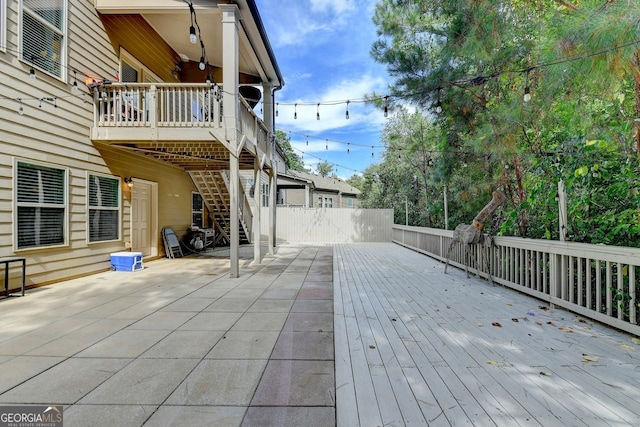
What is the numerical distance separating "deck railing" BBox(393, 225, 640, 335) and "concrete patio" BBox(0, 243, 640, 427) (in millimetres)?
169

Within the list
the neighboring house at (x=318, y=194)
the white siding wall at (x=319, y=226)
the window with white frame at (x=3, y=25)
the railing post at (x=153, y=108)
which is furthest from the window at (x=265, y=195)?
the window with white frame at (x=3, y=25)

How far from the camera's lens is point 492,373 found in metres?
2.15

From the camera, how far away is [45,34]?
4.69 meters

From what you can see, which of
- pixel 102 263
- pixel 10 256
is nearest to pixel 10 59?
pixel 10 256

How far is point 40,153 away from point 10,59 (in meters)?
1.31

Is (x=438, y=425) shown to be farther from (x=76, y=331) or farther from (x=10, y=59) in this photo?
(x=10, y=59)

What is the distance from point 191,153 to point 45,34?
3147 mm

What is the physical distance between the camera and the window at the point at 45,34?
14.5 feet

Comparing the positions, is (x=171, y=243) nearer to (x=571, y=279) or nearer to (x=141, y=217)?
(x=141, y=217)

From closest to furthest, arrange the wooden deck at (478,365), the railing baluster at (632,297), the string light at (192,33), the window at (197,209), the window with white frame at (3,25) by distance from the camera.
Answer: the wooden deck at (478,365) → the railing baluster at (632,297) → the window with white frame at (3,25) → the string light at (192,33) → the window at (197,209)

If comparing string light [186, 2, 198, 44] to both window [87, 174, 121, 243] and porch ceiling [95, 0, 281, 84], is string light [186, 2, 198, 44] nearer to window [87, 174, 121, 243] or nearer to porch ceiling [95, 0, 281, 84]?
porch ceiling [95, 0, 281, 84]

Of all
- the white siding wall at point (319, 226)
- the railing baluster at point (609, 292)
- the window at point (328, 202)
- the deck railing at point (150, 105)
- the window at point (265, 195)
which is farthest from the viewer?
the window at point (328, 202)

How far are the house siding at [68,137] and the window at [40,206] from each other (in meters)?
0.11

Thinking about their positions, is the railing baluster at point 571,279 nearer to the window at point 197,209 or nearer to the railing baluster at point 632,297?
the railing baluster at point 632,297
